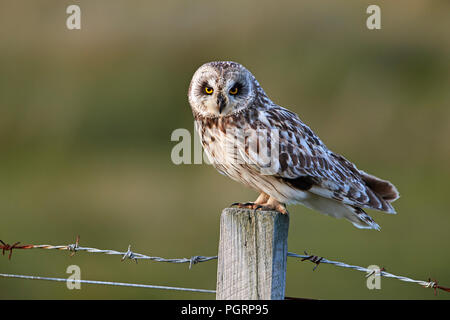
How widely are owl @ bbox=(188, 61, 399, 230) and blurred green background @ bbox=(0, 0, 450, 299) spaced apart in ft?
16.9

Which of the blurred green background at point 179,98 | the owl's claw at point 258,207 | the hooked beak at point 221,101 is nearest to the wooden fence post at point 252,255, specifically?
the owl's claw at point 258,207

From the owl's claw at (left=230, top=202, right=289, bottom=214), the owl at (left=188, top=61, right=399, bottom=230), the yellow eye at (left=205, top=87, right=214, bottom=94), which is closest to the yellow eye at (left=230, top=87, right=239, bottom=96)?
the owl at (left=188, top=61, right=399, bottom=230)

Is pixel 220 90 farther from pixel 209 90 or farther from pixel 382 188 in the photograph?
pixel 382 188

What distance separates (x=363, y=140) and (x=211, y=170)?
8.86 ft

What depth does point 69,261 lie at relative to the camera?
8.55 meters

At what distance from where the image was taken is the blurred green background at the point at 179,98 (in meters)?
10.8

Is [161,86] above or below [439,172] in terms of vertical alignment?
above

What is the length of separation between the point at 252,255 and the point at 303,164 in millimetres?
1423

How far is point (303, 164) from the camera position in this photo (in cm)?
457

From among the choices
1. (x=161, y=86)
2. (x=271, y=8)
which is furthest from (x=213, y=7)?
(x=161, y=86)

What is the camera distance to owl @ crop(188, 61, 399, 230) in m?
4.48
